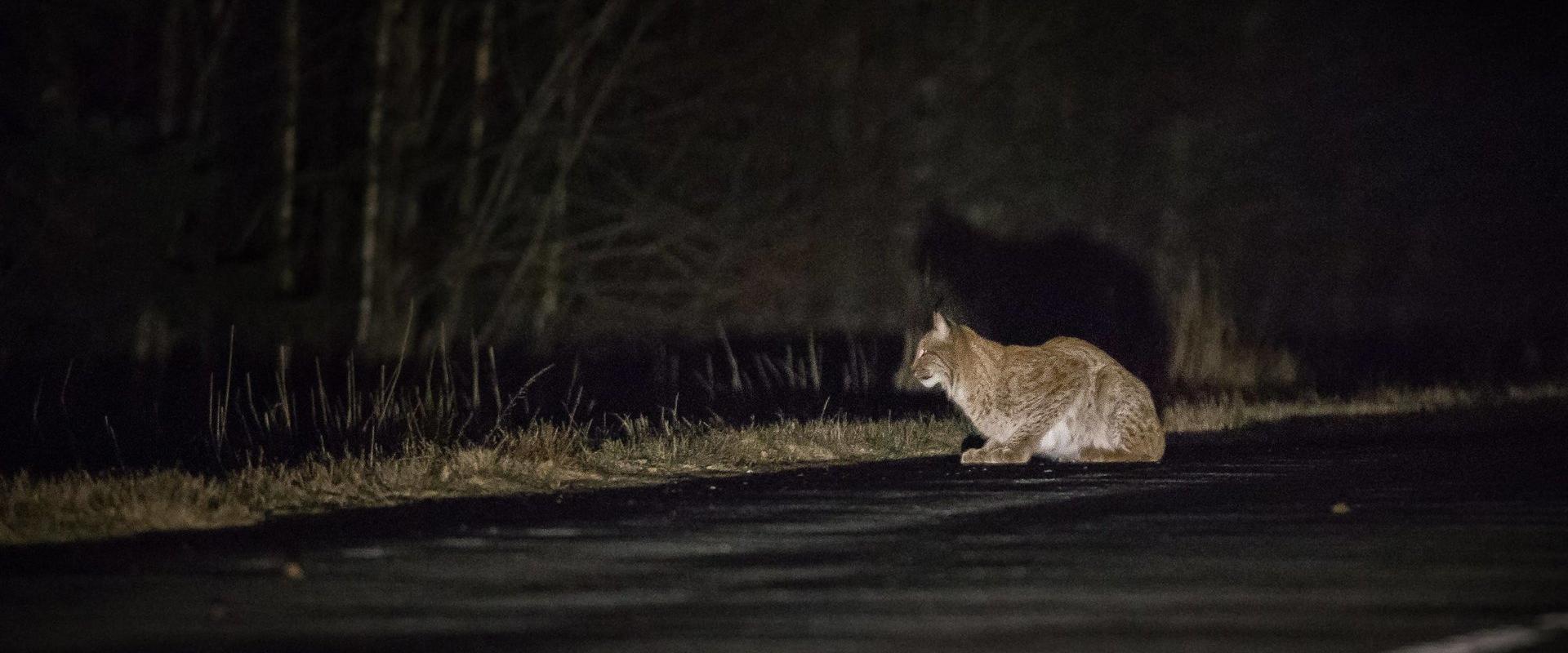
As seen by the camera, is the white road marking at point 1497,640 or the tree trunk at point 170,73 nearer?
the white road marking at point 1497,640

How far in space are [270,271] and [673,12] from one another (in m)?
6.93

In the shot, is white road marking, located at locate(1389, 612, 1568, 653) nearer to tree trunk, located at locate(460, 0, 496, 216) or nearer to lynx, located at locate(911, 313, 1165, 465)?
lynx, located at locate(911, 313, 1165, 465)

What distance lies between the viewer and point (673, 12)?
37.6 metres

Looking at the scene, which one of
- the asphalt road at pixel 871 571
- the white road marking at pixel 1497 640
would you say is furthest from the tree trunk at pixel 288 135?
the white road marking at pixel 1497 640

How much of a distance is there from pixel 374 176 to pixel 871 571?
24.7 metres

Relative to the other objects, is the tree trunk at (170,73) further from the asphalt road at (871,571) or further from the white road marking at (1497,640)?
the white road marking at (1497,640)

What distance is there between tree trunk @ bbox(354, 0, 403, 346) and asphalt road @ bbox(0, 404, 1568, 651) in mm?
18625

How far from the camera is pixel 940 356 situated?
20953mm

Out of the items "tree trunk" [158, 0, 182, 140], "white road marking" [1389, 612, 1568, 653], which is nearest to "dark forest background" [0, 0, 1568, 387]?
"tree trunk" [158, 0, 182, 140]

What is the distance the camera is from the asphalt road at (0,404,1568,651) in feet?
31.6

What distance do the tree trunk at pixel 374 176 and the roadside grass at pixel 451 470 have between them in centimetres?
1062

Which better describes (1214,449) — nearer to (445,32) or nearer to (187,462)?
(187,462)

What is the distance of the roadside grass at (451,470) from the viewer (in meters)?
14.6

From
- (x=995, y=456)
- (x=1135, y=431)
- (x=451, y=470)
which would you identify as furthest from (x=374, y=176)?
(x=451, y=470)
